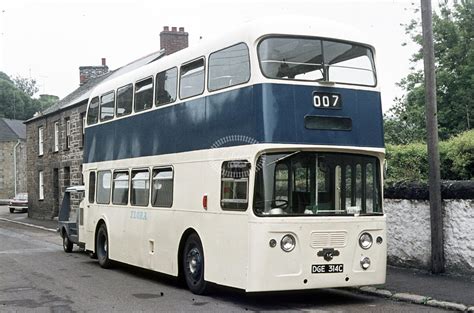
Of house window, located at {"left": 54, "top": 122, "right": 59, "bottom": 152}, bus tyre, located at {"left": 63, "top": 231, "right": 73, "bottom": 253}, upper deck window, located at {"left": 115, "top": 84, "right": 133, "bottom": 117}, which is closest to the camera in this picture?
upper deck window, located at {"left": 115, "top": 84, "right": 133, "bottom": 117}

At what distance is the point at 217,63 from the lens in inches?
416

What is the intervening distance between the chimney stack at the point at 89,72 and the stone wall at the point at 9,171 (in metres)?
37.2

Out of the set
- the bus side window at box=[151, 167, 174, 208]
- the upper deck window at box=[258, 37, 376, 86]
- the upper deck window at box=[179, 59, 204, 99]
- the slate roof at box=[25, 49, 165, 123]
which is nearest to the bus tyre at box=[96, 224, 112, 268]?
the bus side window at box=[151, 167, 174, 208]

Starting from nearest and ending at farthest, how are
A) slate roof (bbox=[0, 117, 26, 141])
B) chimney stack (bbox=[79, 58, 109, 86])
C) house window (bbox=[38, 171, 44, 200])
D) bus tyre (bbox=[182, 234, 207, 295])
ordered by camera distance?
bus tyre (bbox=[182, 234, 207, 295]), house window (bbox=[38, 171, 44, 200]), chimney stack (bbox=[79, 58, 109, 86]), slate roof (bbox=[0, 117, 26, 141])

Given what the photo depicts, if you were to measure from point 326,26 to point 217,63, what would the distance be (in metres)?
1.90

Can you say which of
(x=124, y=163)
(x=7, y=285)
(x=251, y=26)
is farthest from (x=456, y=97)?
(x=7, y=285)

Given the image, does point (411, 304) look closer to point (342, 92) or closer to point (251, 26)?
point (342, 92)

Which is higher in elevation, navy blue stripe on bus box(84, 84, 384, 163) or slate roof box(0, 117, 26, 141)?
slate roof box(0, 117, 26, 141)

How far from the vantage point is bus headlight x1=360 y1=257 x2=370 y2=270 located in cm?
984

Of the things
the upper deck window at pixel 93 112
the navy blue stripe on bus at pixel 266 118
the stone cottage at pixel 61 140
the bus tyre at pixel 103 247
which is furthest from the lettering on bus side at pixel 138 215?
the stone cottage at pixel 61 140

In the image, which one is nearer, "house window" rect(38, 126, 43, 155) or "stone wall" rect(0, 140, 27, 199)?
"house window" rect(38, 126, 43, 155)

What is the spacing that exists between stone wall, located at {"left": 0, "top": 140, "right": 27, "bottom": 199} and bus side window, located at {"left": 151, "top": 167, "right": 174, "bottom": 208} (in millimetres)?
64755

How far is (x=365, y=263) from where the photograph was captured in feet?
32.3

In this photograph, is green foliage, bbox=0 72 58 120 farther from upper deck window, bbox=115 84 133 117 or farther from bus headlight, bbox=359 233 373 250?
bus headlight, bbox=359 233 373 250
